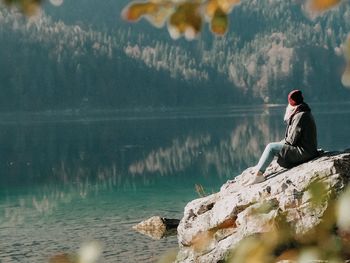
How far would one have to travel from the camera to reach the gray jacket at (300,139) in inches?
490

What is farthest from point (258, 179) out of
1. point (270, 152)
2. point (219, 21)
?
point (219, 21)

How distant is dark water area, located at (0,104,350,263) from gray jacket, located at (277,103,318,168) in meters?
5.03

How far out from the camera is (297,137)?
41.7 feet

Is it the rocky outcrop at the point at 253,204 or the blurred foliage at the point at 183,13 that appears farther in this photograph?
the rocky outcrop at the point at 253,204

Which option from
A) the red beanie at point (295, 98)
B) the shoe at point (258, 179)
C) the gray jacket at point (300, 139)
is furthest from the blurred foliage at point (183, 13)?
the shoe at point (258, 179)

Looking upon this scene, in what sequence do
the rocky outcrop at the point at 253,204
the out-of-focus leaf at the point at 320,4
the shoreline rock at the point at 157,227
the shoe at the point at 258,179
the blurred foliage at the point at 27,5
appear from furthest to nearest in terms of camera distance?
the shoreline rock at the point at 157,227 → the shoe at the point at 258,179 → the rocky outcrop at the point at 253,204 → the blurred foliage at the point at 27,5 → the out-of-focus leaf at the point at 320,4

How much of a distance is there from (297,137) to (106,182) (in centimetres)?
2348

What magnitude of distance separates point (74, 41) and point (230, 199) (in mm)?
177309

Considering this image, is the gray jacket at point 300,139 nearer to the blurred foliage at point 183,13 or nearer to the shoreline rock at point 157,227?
the shoreline rock at point 157,227

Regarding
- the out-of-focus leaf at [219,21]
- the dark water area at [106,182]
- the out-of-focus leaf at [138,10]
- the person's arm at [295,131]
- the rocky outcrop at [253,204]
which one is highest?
the out-of-focus leaf at [138,10]

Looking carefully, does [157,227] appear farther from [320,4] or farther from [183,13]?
[320,4]

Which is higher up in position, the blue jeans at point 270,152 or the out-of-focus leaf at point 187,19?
the out-of-focus leaf at point 187,19

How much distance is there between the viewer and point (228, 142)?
63.7 m

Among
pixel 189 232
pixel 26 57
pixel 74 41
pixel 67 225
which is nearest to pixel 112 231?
pixel 67 225
